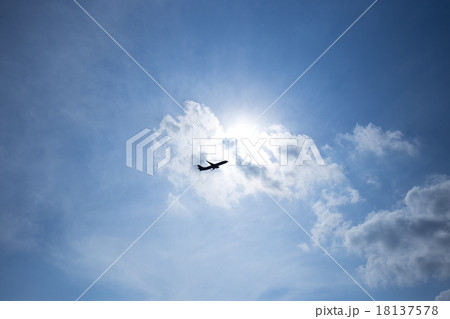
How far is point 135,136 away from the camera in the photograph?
91.2 feet
